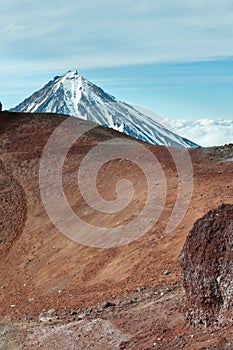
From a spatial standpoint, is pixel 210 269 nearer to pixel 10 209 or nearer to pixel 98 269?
pixel 98 269

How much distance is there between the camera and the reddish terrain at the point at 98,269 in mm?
15938

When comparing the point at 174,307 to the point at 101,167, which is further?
the point at 101,167

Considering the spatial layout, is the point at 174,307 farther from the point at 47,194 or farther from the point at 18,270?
the point at 47,194

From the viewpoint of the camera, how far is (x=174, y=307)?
16.0 metres

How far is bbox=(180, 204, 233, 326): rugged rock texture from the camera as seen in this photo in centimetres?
1349

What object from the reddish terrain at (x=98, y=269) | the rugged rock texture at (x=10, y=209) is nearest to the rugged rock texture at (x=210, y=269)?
the reddish terrain at (x=98, y=269)

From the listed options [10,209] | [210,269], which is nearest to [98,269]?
[210,269]

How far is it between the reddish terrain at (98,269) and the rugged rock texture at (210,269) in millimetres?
454

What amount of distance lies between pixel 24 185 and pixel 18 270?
29.6 feet

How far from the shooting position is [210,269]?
546 inches

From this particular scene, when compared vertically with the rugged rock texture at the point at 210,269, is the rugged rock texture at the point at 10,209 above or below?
above

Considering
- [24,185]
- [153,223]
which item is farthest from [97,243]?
[24,185]

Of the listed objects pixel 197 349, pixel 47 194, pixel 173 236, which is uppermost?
pixel 47 194

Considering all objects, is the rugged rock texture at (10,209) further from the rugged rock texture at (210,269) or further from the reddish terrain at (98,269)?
the rugged rock texture at (210,269)
